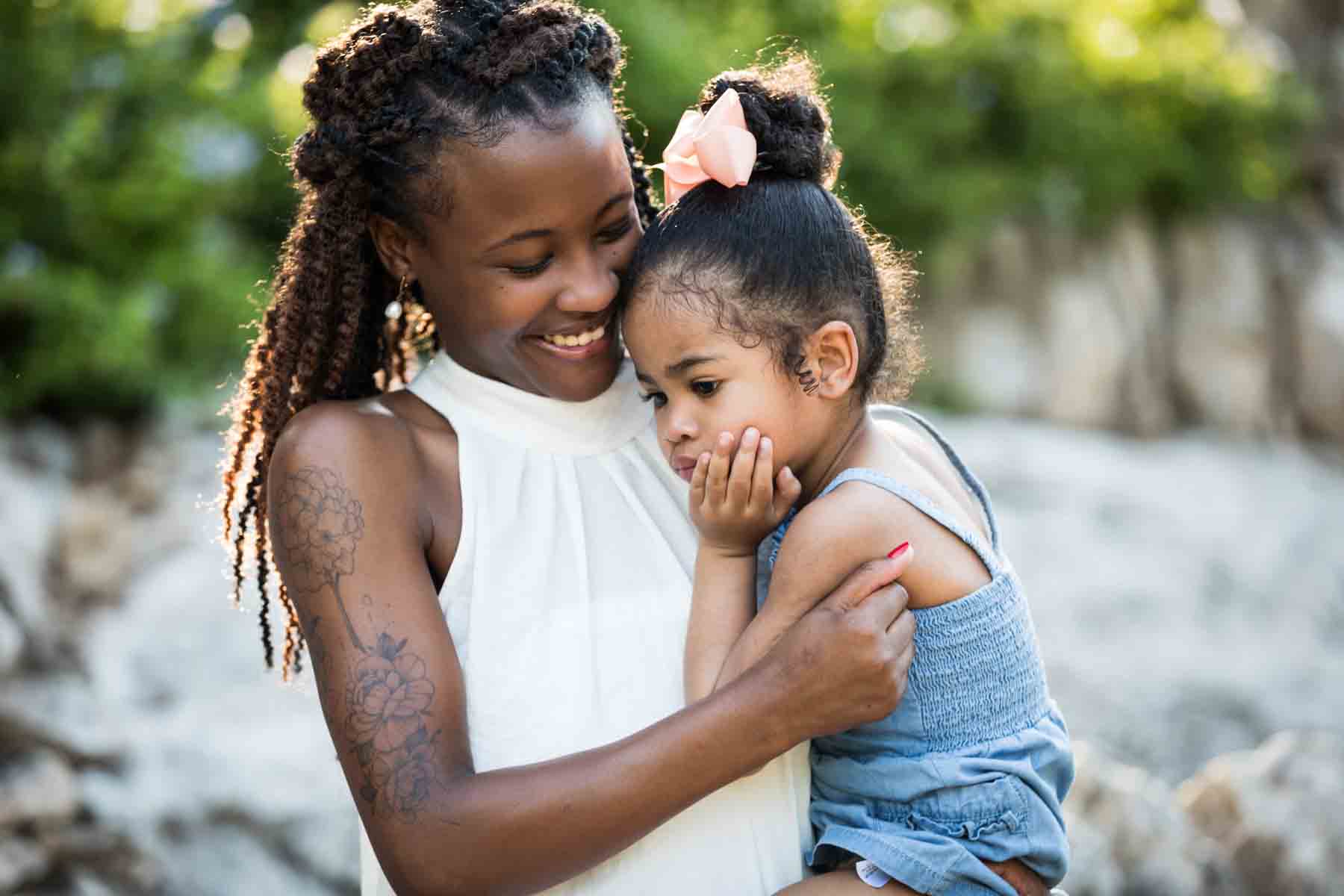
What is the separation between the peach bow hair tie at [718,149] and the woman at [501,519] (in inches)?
4.2

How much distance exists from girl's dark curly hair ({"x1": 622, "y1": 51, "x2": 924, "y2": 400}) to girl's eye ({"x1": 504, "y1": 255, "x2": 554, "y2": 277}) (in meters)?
0.16

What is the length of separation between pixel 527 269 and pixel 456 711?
0.71 metres

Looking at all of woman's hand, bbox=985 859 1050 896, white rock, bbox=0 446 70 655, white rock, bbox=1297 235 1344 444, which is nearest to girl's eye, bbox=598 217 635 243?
woman's hand, bbox=985 859 1050 896

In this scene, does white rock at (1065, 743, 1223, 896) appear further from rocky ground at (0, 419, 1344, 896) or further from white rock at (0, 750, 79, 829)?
white rock at (0, 750, 79, 829)

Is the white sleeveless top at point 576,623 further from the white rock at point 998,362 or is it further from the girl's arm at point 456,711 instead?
the white rock at point 998,362

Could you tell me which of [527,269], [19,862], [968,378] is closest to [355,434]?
[527,269]

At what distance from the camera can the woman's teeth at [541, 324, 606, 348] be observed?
2405 mm

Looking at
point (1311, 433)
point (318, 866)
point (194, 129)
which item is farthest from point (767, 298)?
point (1311, 433)

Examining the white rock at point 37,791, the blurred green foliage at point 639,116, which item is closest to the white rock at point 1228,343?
the blurred green foliage at point 639,116

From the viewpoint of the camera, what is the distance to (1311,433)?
9.70 m

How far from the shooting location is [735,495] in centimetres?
228

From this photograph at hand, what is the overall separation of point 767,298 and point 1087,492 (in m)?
5.94

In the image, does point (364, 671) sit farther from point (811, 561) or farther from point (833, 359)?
point (833, 359)

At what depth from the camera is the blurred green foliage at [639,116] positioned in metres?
6.30
